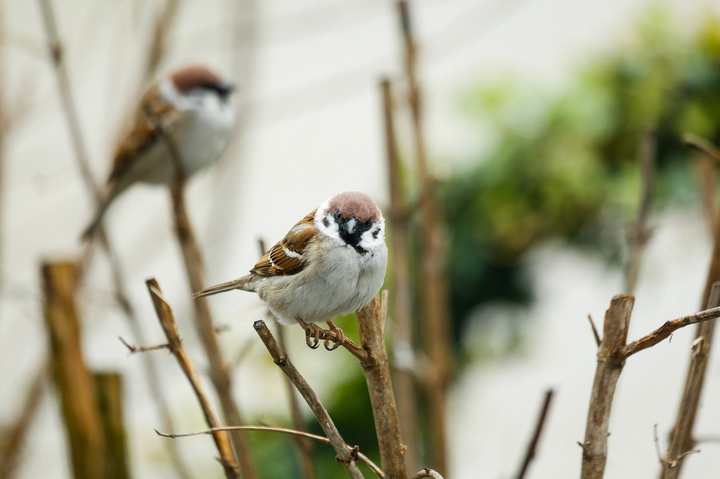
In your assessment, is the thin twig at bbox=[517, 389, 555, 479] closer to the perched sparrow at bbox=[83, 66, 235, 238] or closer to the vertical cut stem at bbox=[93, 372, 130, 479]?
the vertical cut stem at bbox=[93, 372, 130, 479]

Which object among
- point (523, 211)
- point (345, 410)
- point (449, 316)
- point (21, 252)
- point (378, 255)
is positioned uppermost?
point (21, 252)

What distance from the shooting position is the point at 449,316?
7.00 feet

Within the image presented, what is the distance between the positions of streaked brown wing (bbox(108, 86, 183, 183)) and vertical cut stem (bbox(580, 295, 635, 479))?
1.33 m

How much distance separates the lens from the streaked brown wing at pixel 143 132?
1.73 m

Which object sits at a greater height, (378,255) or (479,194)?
(479,194)

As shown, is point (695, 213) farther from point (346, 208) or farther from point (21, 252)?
point (21, 252)

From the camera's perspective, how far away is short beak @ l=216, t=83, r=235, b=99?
5.77 feet

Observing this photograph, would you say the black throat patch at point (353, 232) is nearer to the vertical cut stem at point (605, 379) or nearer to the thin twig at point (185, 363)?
the thin twig at point (185, 363)

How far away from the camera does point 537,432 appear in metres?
0.80

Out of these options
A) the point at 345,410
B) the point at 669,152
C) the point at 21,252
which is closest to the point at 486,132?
the point at 669,152

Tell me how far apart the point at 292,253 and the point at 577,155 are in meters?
1.05

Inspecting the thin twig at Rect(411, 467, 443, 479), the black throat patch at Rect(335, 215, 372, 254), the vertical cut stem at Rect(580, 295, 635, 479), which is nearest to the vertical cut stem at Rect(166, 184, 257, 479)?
the black throat patch at Rect(335, 215, 372, 254)

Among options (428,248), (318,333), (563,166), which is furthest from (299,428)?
(563,166)

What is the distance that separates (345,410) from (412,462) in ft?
2.32
